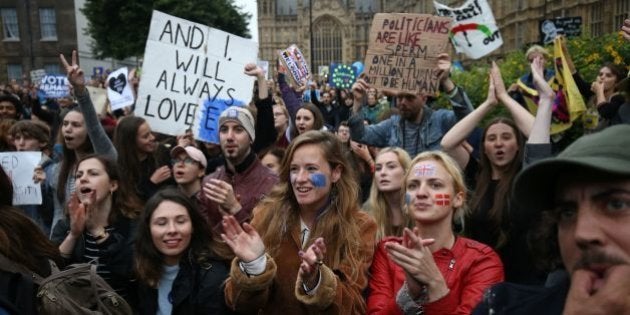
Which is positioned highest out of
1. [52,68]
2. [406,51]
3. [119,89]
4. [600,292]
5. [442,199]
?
[52,68]

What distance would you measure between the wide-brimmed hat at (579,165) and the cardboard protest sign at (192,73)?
4.41 metres

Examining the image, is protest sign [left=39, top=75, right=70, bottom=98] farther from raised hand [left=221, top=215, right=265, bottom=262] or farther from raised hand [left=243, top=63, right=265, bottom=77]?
raised hand [left=221, top=215, right=265, bottom=262]

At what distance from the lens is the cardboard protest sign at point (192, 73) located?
18.4ft

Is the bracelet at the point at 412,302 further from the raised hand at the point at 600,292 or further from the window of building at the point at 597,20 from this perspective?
the window of building at the point at 597,20

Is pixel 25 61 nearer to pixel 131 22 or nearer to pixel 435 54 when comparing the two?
pixel 131 22

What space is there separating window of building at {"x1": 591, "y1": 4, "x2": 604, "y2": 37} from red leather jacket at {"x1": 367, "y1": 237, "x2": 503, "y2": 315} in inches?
989

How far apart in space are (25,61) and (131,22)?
289 inches

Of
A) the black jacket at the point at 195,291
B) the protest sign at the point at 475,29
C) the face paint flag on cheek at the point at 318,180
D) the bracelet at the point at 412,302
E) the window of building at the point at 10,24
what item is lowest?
the black jacket at the point at 195,291

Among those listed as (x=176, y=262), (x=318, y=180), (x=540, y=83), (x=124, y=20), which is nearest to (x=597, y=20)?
(x=540, y=83)

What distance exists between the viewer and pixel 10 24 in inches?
1500

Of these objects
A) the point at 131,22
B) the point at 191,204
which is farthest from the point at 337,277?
the point at 131,22

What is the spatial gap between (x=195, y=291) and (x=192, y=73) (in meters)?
3.10

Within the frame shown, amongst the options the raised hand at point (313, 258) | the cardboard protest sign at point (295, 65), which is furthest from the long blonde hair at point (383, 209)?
the cardboard protest sign at point (295, 65)

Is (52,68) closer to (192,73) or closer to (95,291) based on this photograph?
(192,73)
